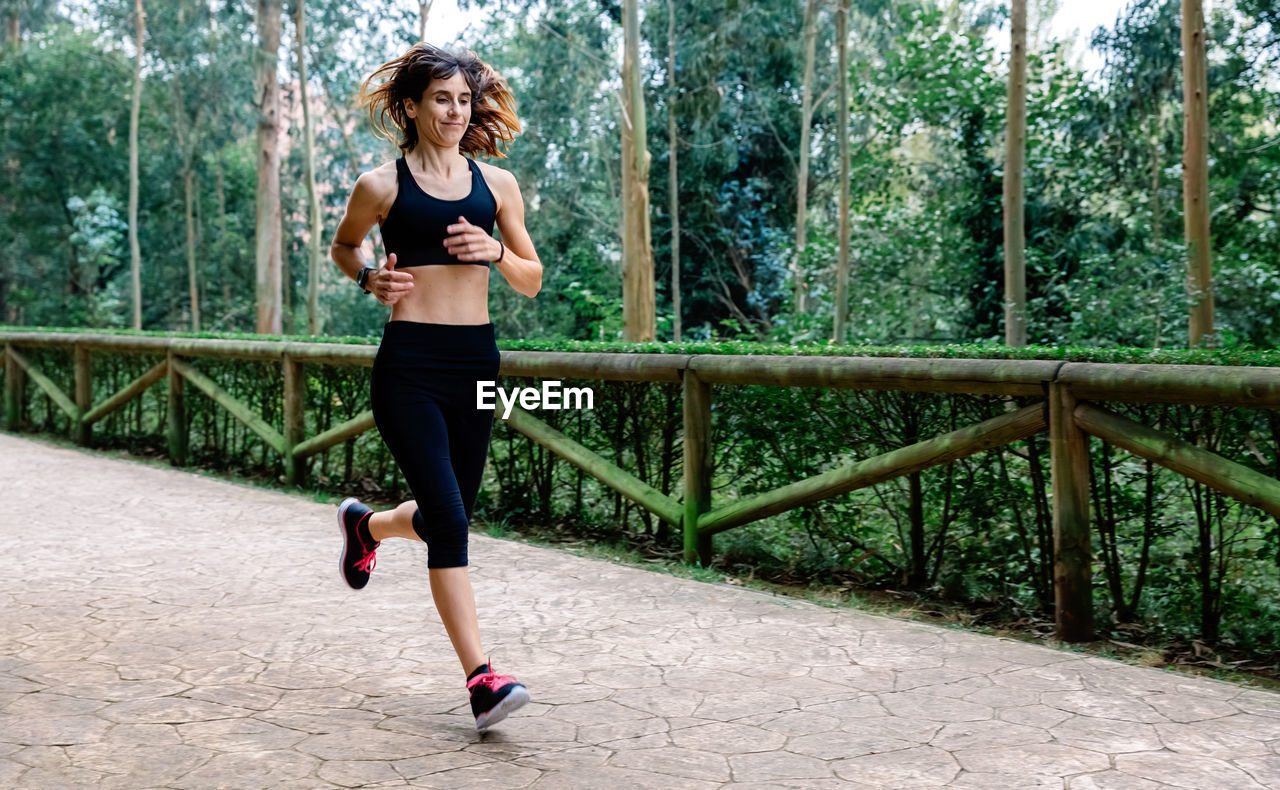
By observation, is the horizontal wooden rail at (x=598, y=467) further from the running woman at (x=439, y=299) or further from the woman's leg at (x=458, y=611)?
the woman's leg at (x=458, y=611)

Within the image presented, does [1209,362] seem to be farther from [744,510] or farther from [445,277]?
[445,277]

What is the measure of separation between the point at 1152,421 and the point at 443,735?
2686mm

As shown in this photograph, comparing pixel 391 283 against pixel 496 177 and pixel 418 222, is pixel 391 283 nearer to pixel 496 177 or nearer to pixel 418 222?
pixel 418 222

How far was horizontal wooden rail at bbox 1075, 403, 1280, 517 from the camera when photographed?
12.5 ft

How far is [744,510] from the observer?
5414 mm

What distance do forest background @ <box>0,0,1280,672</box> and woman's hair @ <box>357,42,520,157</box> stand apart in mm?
2088

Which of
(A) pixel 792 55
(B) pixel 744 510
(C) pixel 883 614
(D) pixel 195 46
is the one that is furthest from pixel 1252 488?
(D) pixel 195 46

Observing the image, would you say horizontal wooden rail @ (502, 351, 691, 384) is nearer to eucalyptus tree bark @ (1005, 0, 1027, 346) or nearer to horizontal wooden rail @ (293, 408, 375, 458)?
horizontal wooden rail @ (293, 408, 375, 458)

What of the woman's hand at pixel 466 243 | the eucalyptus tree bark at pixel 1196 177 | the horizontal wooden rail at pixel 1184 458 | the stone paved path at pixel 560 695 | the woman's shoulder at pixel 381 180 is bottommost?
the stone paved path at pixel 560 695

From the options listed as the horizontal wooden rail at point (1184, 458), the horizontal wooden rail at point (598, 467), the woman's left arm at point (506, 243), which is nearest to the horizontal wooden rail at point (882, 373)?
the horizontal wooden rail at point (1184, 458)

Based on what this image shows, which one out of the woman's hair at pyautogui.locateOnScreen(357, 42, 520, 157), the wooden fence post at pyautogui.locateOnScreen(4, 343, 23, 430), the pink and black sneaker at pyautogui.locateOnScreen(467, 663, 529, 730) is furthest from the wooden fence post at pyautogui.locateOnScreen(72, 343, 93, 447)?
the pink and black sneaker at pyautogui.locateOnScreen(467, 663, 529, 730)

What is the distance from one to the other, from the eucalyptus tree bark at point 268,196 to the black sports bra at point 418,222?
24.1 meters

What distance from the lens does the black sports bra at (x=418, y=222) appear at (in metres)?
3.40

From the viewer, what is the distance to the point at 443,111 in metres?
3.46
